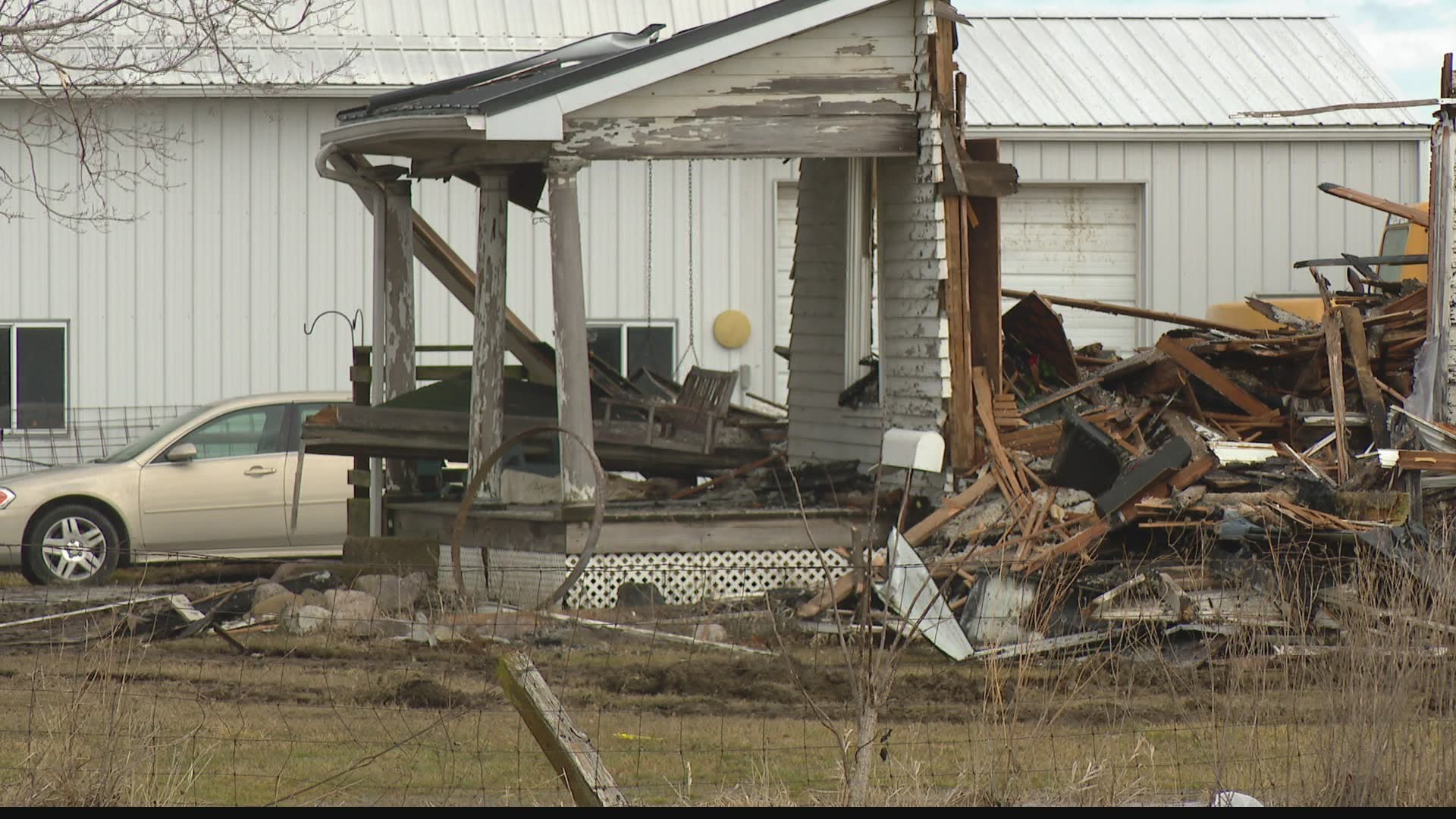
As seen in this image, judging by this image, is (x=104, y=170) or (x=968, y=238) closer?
(x=968, y=238)

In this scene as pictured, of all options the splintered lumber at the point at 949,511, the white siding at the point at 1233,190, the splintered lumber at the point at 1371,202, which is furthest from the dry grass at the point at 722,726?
the white siding at the point at 1233,190

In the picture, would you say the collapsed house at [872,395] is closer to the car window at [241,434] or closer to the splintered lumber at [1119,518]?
the splintered lumber at [1119,518]

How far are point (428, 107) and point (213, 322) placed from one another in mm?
7993

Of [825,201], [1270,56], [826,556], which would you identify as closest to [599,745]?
[826,556]

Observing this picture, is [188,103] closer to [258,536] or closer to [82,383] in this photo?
[82,383]

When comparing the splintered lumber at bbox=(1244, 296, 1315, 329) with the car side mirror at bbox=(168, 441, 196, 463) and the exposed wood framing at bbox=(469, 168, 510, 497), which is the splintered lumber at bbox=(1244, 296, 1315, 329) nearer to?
the exposed wood framing at bbox=(469, 168, 510, 497)

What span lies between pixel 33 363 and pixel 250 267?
7.82ft

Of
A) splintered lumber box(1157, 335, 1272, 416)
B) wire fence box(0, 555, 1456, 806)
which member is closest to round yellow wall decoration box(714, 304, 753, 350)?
splintered lumber box(1157, 335, 1272, 416)

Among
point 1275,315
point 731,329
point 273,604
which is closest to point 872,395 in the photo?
point 1275,315

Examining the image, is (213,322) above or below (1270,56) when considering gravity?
below

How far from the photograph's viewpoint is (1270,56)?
21.6 meters

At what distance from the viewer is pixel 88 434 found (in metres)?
17.8

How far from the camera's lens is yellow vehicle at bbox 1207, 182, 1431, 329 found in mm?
12828

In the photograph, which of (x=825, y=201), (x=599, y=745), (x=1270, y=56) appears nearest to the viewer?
(x=599, y=745)
